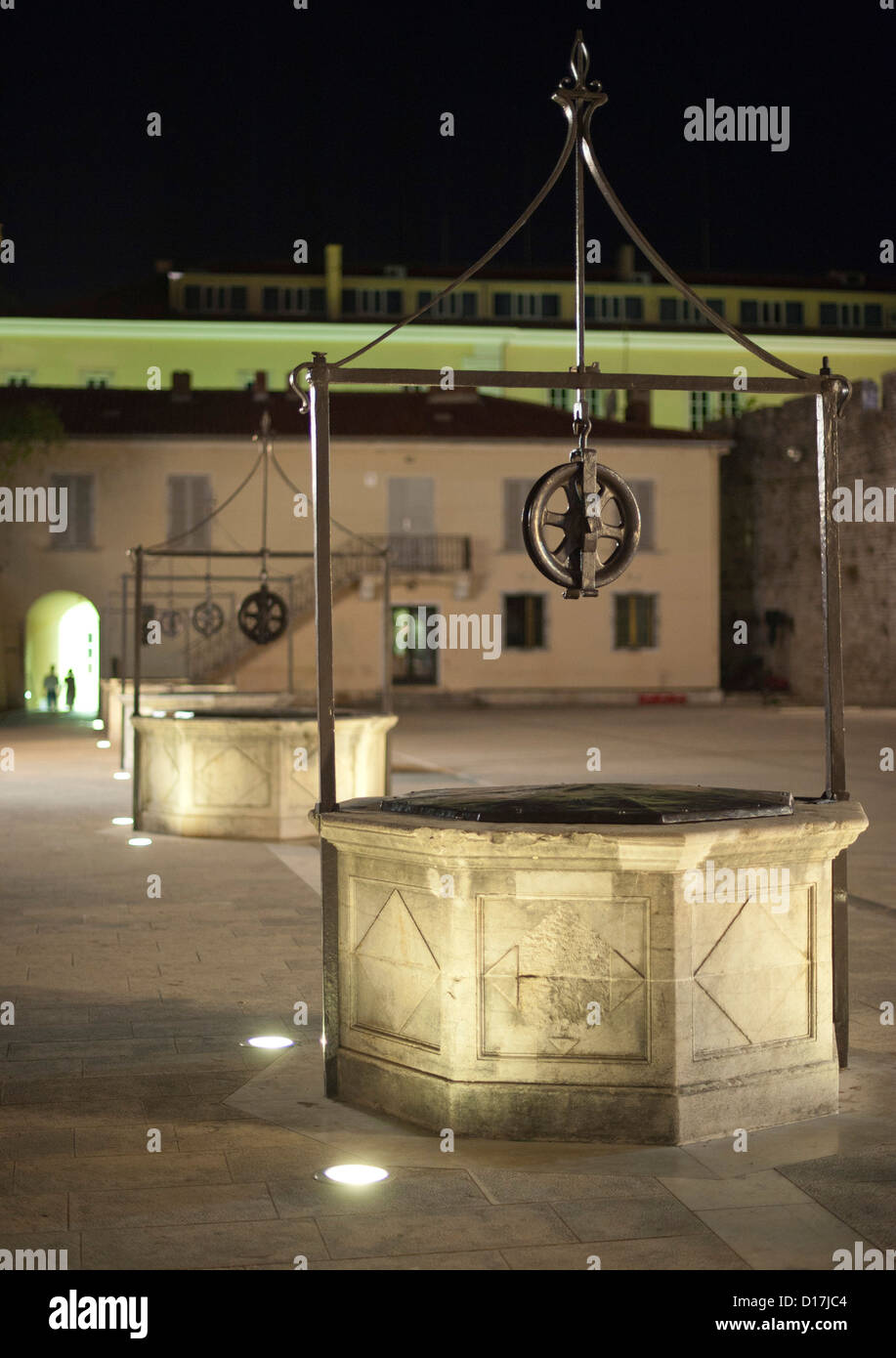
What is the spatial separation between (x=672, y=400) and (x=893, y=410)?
47.6 ft

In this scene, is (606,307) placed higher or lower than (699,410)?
higher

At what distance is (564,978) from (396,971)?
23.9 inches

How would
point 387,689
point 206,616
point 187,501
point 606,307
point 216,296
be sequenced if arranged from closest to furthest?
point 387,689 < point 206,616 < point 187,501 < point 216,296 < point 606,307

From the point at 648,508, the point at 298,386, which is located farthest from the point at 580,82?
the point at 648,508

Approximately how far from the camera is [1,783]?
17344 mm

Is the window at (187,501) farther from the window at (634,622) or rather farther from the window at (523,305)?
the window at (523,305)

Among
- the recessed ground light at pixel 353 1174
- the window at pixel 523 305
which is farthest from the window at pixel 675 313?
the recessed ground light at pixel 353 1174

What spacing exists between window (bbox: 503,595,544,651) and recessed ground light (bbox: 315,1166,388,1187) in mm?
34623

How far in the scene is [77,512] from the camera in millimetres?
37812

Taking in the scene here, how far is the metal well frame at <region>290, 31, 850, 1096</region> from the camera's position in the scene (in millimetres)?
5414

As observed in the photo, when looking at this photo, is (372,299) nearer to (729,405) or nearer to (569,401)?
(569,401)

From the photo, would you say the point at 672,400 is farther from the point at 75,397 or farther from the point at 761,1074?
the point at 761,1074

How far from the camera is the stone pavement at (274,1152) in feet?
12.8
